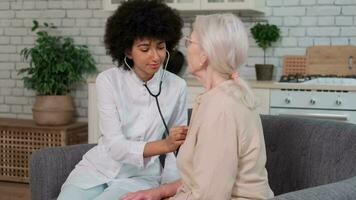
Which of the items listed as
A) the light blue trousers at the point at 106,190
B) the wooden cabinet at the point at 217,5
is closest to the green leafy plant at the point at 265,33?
the wooden cabinet at the point at 217,5

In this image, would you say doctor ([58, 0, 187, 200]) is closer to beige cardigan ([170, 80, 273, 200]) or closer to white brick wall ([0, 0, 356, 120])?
beige cardigan ([170, 80, 273, 200])

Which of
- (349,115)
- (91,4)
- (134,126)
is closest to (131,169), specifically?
(134,126)

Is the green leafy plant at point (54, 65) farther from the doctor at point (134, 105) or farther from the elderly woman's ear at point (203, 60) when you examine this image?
the elderly woman's ear at point (203, 60)

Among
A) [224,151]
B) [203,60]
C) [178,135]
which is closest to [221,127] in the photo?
[224,151]

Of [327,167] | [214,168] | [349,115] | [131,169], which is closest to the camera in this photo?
[214,168]

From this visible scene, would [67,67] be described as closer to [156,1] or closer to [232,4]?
[232,4]

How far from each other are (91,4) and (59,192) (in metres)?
2.63

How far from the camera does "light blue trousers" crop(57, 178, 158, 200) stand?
191 cm

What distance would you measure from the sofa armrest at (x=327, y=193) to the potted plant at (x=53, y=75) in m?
3.03

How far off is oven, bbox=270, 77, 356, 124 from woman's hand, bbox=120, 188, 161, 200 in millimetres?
1716

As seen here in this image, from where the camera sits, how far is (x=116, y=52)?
6.94ft

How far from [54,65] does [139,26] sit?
7.34ft

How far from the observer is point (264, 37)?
3.88 metres

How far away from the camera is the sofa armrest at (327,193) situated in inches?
51.4
